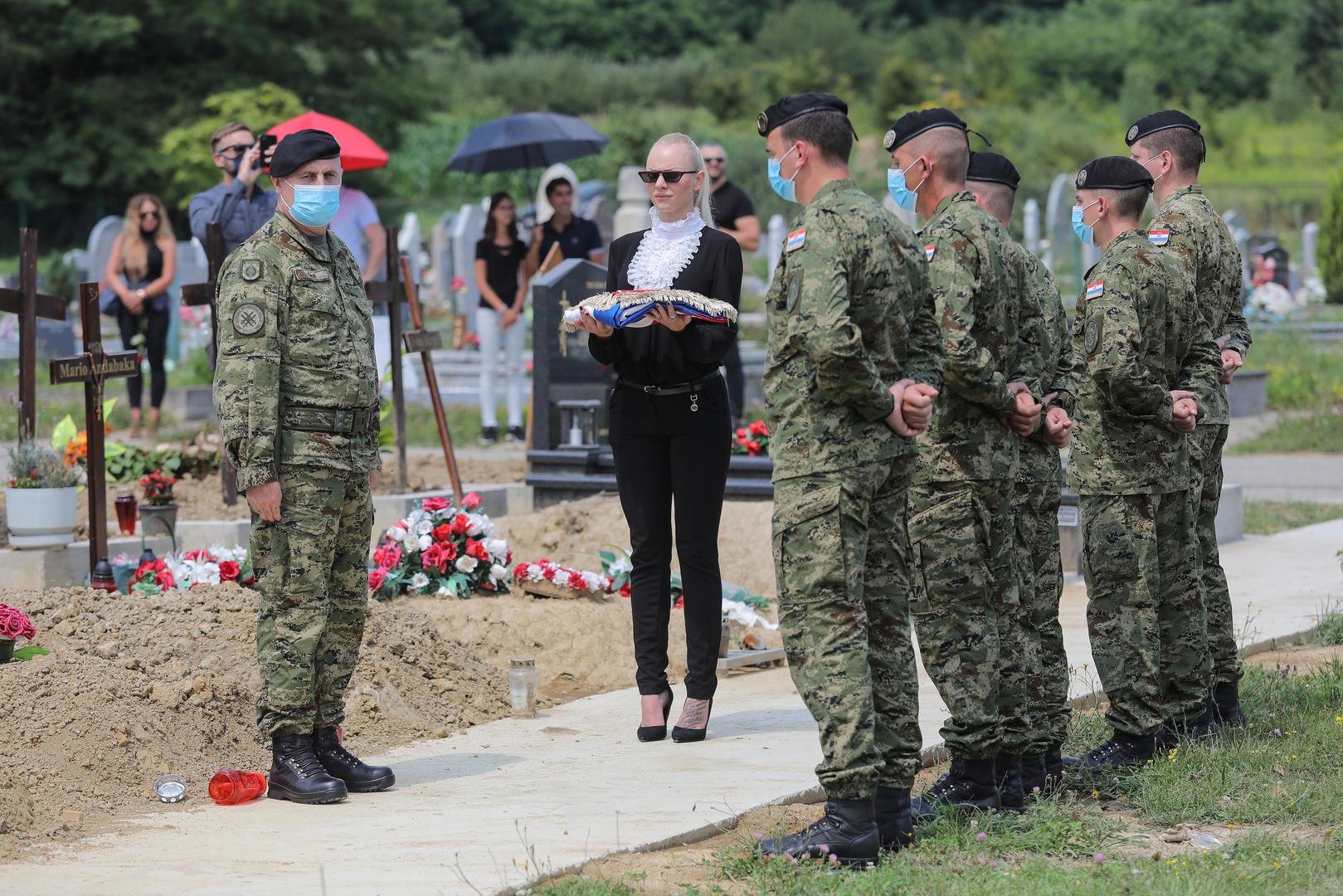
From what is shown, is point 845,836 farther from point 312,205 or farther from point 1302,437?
point 1302,437

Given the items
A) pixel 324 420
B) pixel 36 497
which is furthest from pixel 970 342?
pixel 36 497

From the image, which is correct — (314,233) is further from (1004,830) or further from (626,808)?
(1004,830)

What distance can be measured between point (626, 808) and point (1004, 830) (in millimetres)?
1117

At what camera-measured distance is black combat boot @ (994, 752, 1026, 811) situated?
480 centimetres

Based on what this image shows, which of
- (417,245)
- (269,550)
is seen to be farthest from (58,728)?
(417,245)

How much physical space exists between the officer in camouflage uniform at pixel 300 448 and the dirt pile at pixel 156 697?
496 mm

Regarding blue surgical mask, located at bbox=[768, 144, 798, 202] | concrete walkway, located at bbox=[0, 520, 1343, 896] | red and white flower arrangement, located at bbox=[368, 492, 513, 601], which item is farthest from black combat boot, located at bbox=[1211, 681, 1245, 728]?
red and white flower arrangement, located at bbox=[368, 492, 513, 601]

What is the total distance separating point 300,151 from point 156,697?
201 cm

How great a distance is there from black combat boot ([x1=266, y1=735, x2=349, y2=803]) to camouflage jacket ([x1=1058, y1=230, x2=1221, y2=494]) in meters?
2.62

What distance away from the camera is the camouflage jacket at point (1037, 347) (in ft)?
16.1

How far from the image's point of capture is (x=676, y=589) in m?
8.02

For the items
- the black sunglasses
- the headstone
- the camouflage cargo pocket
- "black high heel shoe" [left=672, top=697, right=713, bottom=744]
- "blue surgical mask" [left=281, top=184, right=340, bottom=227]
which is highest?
the headstone

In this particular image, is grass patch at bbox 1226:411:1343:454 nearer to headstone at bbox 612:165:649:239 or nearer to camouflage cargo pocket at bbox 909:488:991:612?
headstone at bbox 612:165:649:239

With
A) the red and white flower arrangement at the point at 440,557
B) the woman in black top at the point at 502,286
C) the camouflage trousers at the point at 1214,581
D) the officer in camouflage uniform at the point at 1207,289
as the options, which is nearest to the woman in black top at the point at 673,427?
the officer in camouflage uniform at the point at 1207,289
